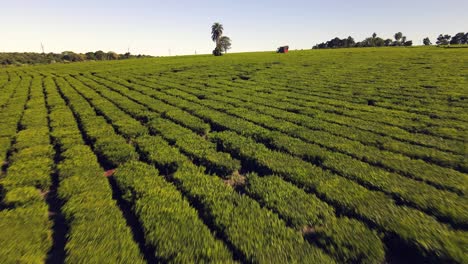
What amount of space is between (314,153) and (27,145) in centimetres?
1139

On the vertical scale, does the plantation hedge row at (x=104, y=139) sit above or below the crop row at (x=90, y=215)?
below

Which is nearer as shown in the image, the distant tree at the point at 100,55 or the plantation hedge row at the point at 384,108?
the plantation hedge row at the point at 384,108

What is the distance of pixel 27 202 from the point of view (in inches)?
270

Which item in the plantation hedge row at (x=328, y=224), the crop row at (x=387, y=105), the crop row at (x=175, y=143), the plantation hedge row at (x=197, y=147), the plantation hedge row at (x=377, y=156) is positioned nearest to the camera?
the plantation hedge row at (x=328, y=224)

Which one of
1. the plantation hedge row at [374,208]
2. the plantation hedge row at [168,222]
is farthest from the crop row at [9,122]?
the plantation hedge row at [374,208]

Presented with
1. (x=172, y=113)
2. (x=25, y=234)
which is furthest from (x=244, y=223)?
(x=172, y=113)

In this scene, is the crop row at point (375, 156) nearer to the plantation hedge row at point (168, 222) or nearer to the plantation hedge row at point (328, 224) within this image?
the plantation hedge row at point (328, 224)

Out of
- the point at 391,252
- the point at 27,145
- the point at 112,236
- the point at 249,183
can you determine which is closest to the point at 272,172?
the point at 249,183

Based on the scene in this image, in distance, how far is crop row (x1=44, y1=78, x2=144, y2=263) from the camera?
194 inches

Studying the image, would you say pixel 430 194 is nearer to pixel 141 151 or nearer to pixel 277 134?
pixel 277 134

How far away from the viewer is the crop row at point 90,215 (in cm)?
492

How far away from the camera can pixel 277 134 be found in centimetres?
1120

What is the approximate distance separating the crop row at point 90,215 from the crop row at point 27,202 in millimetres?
439

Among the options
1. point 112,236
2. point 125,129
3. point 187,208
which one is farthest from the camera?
point 125,129
